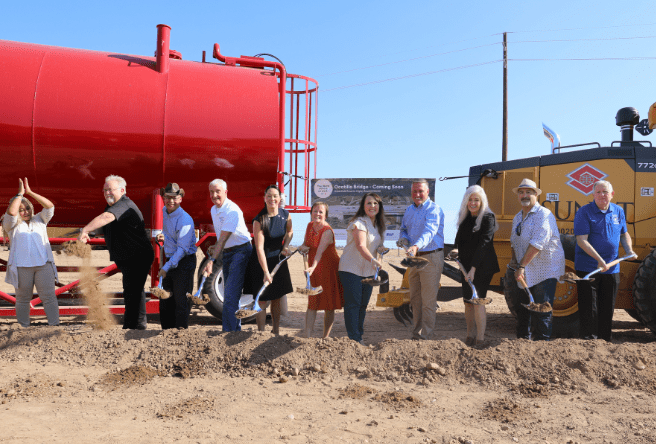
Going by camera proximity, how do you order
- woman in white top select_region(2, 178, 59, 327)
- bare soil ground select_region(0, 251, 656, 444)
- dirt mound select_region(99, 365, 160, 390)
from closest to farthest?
bare soil ground select_region(0, 251, 656, 444)
dirt mound select_region(99, 365, 160, 390)
woman in white top select_region(2, 178, 59, 327)

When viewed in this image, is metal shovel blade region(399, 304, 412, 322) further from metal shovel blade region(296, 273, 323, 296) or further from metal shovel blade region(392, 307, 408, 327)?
metal shovel blade region(296, 273, 323, 296)

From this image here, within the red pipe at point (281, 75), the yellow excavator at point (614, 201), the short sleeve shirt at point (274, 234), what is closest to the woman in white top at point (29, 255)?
the short sleeve shirt at point (274, 234)

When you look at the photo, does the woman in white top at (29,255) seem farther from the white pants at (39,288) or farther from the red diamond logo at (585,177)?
the red diamond logo at (585,177)

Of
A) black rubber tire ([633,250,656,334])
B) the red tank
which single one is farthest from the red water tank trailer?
black rubber tire ([633,250,656,334])

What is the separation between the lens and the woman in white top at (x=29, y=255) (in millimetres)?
4945

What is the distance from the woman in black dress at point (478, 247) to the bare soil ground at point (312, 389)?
13.4 inches

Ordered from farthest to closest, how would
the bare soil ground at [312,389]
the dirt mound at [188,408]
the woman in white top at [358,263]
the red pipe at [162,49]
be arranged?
the red pipe at [162,49] < the woman in white top at [358,263] < the dirt mound at [188,408] < the bare soil ground at [312,389]

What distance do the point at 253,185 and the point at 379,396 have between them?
3362 mm

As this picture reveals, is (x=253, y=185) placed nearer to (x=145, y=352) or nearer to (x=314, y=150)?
(x=314, y=150)

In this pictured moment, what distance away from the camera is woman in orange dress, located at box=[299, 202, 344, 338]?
4738mm

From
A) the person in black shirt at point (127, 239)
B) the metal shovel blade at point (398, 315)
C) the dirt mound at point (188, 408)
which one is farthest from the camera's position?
the metal shovel blade at point (398, 315)

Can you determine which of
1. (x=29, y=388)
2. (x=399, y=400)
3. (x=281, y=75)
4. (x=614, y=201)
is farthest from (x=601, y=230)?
(x=29, y=388)

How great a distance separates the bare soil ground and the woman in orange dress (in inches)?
17.0

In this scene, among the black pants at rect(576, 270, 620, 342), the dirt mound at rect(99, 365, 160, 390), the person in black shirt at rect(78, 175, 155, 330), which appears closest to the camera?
the dirt mound at rect(99, 365, 160, 390)
